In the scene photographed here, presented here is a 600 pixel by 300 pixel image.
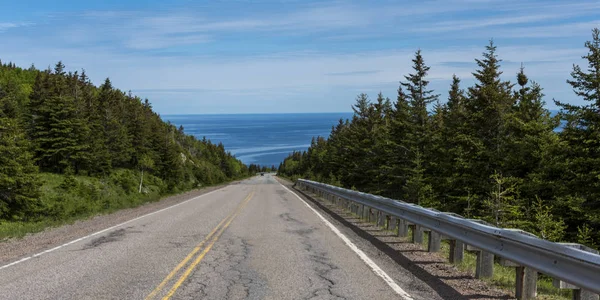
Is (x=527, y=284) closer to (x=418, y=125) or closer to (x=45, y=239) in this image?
(x=45, y=239)

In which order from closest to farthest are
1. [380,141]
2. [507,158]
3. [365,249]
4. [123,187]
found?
1. [365,249]
2. [507,158]
3. [380,141]
4. [123,187]

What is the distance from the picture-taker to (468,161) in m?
26.9

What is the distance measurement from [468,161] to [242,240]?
19233mm

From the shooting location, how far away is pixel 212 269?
8.02 m

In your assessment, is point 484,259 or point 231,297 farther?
point 484,259

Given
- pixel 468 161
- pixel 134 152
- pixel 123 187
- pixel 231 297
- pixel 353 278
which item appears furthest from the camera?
pixel 134 152

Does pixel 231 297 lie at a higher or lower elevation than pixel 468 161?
lower

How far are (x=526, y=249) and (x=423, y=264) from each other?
2.90 meters

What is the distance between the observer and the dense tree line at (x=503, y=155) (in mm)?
18875

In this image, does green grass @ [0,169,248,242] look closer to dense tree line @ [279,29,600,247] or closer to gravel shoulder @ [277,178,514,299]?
gravel shoulder @ [277,178,514,299]

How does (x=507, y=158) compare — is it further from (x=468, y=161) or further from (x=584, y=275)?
(x=584, y=275)

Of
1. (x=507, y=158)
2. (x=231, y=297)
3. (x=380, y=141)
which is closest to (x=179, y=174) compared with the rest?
(x=380, y=141)

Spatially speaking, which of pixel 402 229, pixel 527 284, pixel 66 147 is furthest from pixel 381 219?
pixel 66 147

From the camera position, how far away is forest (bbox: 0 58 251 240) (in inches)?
1125
